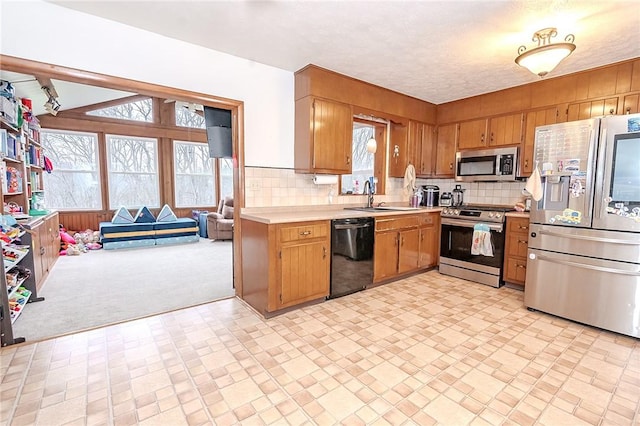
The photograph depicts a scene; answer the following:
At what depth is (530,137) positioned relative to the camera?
374 cm

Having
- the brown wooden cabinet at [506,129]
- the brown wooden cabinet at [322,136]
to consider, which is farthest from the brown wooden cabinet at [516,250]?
the brown wooden cabinet at [322,136]

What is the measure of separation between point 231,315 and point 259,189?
1341 mm

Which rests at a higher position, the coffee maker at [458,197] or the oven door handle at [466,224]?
the coffee maker at [458,197]

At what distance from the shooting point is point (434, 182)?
16.7ft

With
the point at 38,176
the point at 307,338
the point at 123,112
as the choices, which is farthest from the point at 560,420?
the point at 123,112

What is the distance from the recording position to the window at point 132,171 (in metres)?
6.66

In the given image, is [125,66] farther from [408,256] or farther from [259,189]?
[408,256]

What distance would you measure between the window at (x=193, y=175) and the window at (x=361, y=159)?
449 cm

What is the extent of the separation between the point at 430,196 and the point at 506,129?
1.34 m

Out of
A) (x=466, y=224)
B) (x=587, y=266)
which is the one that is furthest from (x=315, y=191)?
(x=587, y=266)

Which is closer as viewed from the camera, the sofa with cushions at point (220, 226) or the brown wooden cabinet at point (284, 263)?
the brown wooden cabinet at point (284, 263)

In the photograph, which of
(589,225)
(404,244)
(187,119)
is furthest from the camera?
(187,119)

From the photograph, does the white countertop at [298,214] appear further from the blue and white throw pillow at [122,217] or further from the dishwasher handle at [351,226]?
the blue and white throw pillow at [122,217]

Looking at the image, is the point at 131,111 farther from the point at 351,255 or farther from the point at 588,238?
the point at 588,238
